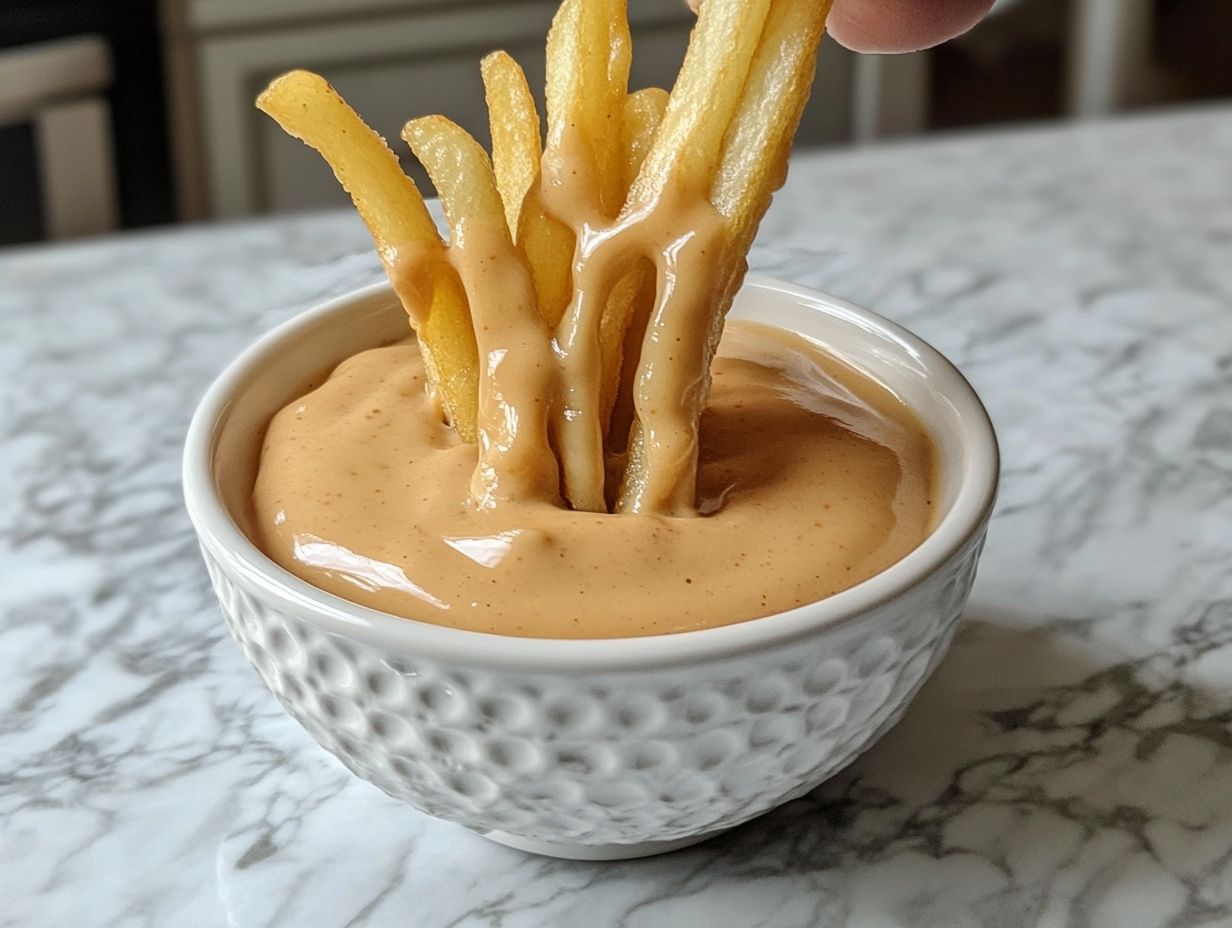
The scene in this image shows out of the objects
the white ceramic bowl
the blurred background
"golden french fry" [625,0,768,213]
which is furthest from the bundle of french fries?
the blurred background

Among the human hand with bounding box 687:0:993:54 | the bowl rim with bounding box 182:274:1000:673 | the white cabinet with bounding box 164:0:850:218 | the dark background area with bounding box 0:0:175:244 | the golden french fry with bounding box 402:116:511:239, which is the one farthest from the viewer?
the white cabinet with bounding box 164:0:850:218

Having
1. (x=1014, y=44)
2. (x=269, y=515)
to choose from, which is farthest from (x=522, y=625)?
(x=1014, y=44)

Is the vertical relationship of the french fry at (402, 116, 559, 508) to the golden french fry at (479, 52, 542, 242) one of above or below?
below

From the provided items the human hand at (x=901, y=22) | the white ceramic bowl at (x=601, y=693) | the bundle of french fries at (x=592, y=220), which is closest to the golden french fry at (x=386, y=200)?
the bundle of french fries at (x=592, y=220)

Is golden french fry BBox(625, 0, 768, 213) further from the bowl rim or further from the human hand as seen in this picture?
the human hand

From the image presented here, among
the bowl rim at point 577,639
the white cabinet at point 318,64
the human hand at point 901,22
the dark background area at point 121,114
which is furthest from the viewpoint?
the white cabinet at point 318,64

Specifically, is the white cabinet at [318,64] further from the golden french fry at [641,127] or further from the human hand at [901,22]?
the golden french fry at [641,127]

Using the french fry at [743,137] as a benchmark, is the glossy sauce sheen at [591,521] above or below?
below
